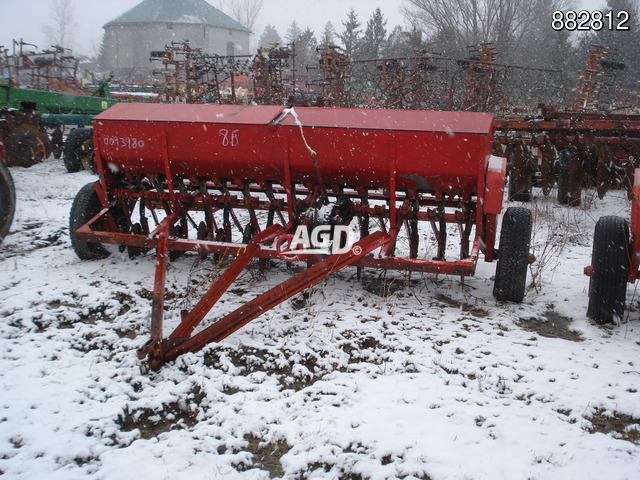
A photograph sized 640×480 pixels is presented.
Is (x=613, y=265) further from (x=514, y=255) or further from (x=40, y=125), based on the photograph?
(x=40, y=125)

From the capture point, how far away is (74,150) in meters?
10.1

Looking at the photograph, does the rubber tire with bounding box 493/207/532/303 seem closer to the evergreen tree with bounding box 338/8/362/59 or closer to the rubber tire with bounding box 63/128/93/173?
the rubber tire with bounding box 63/128/93/173

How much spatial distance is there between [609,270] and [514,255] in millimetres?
682

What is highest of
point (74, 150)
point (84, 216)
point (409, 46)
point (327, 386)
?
point (409, 46)

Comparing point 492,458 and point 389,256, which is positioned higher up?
point 389,256

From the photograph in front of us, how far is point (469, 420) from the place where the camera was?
2797mm

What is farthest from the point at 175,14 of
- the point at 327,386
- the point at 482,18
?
the point at 327,386

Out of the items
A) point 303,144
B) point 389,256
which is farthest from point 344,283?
point 303,144

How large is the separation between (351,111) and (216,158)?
50.9 inches

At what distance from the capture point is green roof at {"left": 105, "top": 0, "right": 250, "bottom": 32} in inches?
2052

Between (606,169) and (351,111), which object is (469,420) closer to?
(351,111)

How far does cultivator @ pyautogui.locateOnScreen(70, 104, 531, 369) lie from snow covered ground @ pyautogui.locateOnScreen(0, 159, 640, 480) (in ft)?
1.37

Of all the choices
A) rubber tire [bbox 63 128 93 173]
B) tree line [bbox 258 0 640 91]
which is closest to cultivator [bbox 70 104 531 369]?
rubber tire [bbox 63 128 93 173]

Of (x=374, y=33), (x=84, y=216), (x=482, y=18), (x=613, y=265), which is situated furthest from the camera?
(x=374, y=33)
